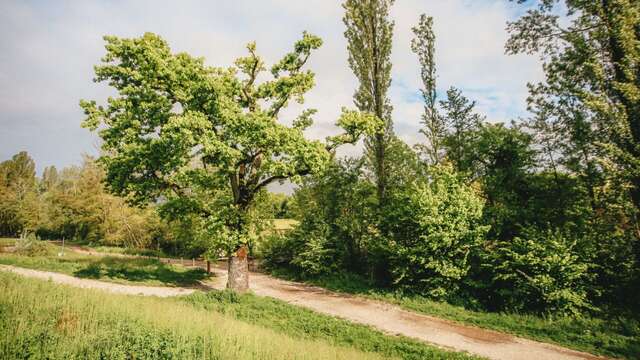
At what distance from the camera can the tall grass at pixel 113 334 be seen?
5910 mm

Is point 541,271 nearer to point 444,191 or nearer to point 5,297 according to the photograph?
point 444,191

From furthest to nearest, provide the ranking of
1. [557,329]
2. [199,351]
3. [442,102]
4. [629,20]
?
[442,102] < [557,329] < [629,20] < [199,351]

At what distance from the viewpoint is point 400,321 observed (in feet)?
43.8

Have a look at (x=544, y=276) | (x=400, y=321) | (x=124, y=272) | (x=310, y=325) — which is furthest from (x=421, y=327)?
(x=124, y=272)

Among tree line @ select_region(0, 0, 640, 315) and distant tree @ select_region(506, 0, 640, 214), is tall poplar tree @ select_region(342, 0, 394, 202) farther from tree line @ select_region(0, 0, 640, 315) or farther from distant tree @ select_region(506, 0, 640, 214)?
distant tree @ select_region(506, 0, 640, 214)

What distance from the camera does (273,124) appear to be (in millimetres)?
14492

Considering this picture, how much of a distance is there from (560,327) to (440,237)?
533 centimetres

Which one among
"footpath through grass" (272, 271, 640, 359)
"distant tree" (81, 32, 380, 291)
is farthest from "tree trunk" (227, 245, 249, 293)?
"footpath through grass" (272, 271, 640, 359)

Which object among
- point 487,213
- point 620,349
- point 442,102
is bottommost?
point 620,349

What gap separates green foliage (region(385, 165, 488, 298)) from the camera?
15680 mm

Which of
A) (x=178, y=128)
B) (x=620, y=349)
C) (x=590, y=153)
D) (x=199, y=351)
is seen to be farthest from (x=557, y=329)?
(x=178, y=128)

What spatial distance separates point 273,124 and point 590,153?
14.7 metres

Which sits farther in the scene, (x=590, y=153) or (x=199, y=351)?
(x=590, y=153)

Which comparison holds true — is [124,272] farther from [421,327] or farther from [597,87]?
[597,87]
